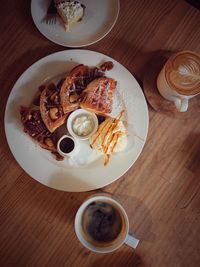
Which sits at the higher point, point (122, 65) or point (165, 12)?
point (165, 12)

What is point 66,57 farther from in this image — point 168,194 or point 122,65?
point 168,194

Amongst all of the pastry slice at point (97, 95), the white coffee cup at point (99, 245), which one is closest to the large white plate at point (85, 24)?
the pastry slice at point (97, 95)

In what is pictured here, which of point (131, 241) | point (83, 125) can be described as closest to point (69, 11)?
point (83, 125)

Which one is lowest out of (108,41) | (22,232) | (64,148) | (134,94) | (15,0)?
(22,232)

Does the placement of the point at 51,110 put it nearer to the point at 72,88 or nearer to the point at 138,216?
the point at 72,88

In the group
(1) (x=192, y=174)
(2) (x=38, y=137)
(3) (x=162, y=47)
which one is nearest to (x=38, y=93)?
(2) (x=38, y=137)

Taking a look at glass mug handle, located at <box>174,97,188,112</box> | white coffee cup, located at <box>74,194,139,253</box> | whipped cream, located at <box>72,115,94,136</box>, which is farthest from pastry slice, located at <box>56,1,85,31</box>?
white coffee cup, located at <box>74,194,139,253</box>
